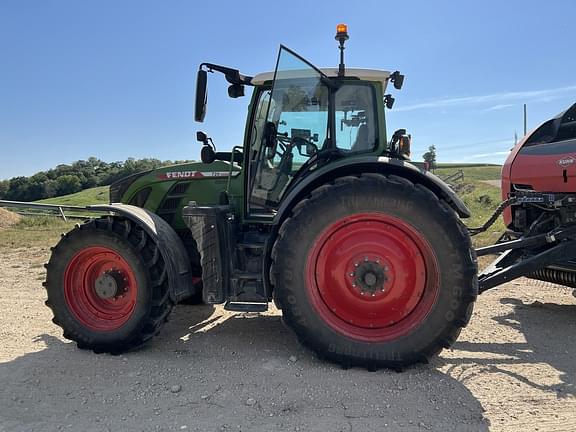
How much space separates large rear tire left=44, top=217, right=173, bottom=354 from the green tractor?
0.01m

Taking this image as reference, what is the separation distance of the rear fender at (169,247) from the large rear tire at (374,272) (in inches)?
35.5

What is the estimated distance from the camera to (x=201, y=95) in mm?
3730

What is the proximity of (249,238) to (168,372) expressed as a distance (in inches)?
52.0

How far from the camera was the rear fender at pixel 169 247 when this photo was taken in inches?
144

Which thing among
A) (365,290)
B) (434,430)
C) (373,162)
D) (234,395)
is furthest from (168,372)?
(373,162)

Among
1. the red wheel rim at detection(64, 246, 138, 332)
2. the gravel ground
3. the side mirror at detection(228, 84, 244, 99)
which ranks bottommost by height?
the gravel ground

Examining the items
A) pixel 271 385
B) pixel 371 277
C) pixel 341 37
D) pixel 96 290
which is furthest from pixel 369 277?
pixel 96 290

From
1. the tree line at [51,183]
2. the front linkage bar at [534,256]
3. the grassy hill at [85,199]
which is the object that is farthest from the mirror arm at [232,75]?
the tree line at [51,183]

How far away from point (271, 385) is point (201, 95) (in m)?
2.45

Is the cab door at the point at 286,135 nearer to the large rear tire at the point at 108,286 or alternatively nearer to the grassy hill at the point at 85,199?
the large rear tire at the point at 108,286

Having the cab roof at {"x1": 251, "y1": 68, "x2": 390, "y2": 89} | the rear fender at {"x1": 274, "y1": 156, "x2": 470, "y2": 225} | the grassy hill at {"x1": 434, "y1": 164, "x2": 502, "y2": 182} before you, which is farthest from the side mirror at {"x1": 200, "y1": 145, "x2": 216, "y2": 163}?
the grassy hill at {"x1": 434, "y1": 164, "x2": 502, "y2": 182}

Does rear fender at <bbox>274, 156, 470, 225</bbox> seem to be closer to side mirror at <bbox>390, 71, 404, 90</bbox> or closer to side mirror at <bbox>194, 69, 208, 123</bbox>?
side mirror at <bbox>390, 71, 404, 90</bbox>

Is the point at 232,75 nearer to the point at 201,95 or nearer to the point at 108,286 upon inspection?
the point at 201,95

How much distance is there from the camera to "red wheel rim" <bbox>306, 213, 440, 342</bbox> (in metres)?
3.34
